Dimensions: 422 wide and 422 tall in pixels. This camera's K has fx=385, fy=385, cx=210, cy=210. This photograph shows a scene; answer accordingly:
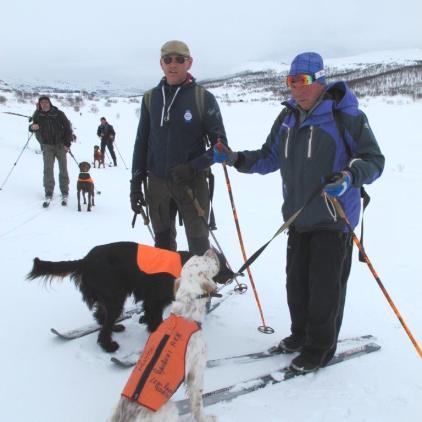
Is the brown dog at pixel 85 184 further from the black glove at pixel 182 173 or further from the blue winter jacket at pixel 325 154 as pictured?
the blue winter jacket at pixel 325 154

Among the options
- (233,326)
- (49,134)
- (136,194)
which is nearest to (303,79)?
(136,194)

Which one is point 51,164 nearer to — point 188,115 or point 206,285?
point 188,115

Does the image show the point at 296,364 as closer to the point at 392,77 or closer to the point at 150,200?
the point at 150,200

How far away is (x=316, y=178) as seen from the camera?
97.5 inches

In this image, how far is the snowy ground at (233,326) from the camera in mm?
2420

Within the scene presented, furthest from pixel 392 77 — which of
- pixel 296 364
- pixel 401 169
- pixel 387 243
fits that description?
pixel 296 364

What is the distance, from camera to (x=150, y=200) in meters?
3.50

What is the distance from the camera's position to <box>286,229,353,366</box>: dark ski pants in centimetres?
257

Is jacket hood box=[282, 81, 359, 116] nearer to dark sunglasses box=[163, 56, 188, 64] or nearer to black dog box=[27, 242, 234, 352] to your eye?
dark sunglasses box=[163, 56, 188, 64]

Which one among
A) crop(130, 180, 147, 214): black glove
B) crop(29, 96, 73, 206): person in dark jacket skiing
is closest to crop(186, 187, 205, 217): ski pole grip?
crop(130, 180, 147, 214): black glove

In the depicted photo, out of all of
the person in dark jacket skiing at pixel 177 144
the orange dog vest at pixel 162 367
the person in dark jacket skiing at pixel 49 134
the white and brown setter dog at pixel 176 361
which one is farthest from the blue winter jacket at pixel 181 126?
the person in dark jacket skiing at pixel 49 134

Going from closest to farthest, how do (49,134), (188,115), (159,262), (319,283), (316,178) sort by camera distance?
(316,178) < (319,283) < (159,262) < (188,115) < (49,134)

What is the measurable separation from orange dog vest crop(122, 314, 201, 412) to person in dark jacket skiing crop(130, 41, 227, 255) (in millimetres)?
1287

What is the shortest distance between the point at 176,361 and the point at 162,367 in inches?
3.4
